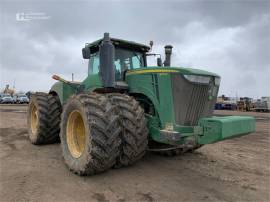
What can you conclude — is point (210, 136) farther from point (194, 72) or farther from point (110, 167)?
point (110, 167)

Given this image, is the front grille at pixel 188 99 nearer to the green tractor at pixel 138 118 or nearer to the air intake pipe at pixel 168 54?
the green tractor at pixel 138 118

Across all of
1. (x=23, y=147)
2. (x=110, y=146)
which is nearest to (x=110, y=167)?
(x=110, y=146)

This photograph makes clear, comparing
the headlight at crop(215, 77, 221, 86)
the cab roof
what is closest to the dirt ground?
the headlight at crop(215, 77, 221, 86)

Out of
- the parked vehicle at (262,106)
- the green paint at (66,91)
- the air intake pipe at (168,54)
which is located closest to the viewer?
the air intake pipe at (168,54)

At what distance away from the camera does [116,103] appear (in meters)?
4.91

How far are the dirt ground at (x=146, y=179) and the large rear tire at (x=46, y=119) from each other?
0.72m

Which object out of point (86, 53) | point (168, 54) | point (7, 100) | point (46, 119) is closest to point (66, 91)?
point (46, 119)

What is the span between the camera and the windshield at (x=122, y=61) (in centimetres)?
627

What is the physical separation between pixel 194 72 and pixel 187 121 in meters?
0.89

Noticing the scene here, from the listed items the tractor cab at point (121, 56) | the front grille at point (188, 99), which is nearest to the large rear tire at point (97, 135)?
the front grille at point (188, 99)

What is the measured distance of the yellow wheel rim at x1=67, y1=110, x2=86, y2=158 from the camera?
5.57 m

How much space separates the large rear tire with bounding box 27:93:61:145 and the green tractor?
196cm

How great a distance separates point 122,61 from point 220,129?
3094 mm

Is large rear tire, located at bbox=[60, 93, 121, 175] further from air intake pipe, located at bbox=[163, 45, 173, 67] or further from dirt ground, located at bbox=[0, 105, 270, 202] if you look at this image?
air intake pipe, located at bbox=[163, 45, 173, 67]
